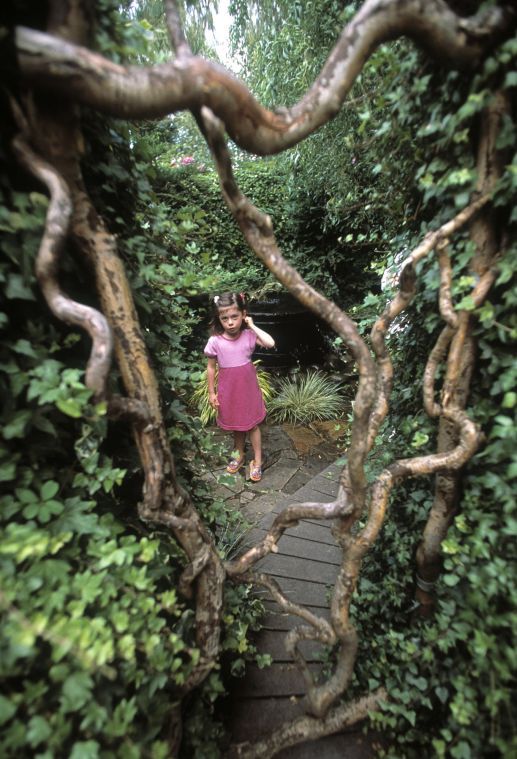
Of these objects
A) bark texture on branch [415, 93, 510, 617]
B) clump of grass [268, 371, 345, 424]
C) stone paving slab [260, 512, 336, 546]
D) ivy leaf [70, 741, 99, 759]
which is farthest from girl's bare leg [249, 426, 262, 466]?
ivy leaf [70, 741, 99, 759]

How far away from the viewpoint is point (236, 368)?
3393mm

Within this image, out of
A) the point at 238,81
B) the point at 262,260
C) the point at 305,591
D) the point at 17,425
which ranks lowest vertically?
the point at 305,591

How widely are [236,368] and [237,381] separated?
0.43 feet

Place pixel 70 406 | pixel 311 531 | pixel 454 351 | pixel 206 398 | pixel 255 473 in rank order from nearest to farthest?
pixel 70 406 → pixel 454 351 → pixel 311 531 → pixel 255 473 → pixel 206 398

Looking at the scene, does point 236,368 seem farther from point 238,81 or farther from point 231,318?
point 238,81

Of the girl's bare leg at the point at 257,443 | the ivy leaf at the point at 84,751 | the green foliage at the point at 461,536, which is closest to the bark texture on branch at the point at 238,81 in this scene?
the green foliage at the point at 461,536

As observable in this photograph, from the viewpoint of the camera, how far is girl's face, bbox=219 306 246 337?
10.1 feet

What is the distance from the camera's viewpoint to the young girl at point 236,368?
313 centimetres

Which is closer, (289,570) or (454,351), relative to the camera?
(454,351)

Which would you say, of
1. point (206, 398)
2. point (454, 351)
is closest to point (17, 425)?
point (454, 351)

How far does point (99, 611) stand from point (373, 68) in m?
2.17

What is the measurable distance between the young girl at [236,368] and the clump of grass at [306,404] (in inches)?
49.3

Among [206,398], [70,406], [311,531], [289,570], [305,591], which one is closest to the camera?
[70,406]

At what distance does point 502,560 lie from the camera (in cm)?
129
